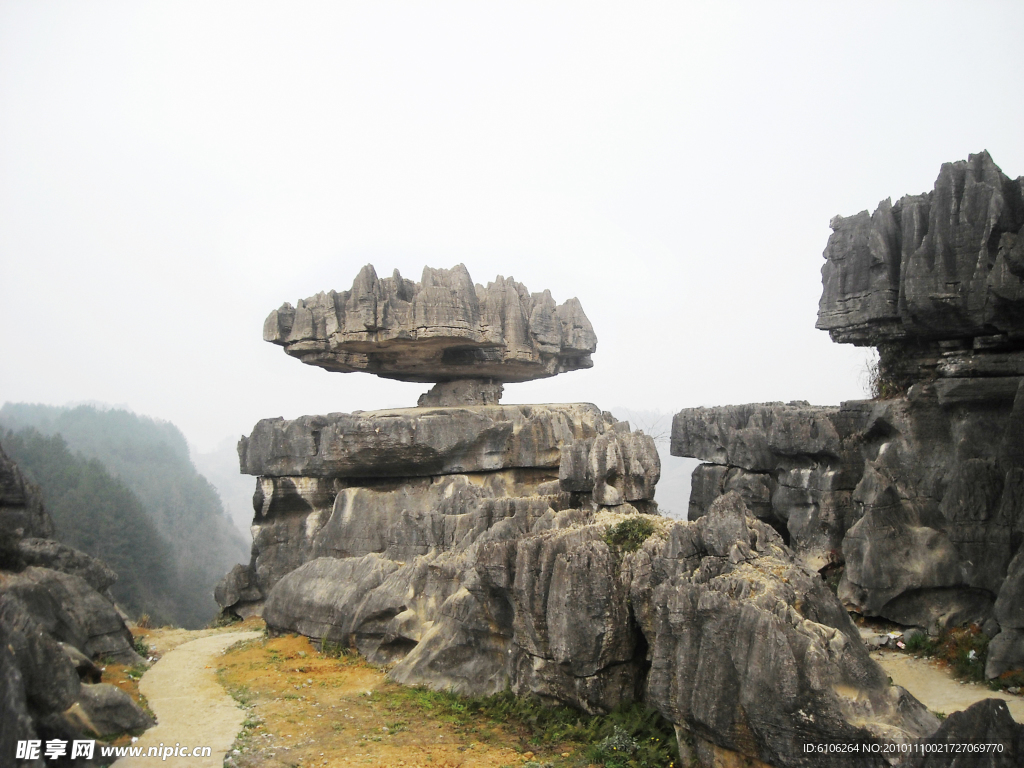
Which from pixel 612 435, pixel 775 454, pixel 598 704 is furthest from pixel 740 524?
pixel 775 454

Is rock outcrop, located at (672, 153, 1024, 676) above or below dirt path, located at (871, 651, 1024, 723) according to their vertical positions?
above

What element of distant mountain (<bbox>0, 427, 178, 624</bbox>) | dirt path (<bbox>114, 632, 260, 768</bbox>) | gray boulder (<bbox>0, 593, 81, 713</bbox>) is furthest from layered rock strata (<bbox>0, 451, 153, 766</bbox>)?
distant mountain (<bbox>0, 427, 178, 624</bbox>)

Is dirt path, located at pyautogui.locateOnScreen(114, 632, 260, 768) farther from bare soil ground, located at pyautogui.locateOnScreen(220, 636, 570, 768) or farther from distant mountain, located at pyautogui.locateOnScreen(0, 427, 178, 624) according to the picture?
distant mountain, located at pyautogui.locateOnScreen(0, 427, 178, 624)

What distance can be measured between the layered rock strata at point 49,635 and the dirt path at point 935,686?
9.74 meters

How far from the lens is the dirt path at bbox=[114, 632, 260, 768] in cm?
879

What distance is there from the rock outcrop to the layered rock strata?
37.0 ft

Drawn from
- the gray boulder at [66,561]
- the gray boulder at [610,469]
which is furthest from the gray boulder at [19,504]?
the gray boulder at [610,469]

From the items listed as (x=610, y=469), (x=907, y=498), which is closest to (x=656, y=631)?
(x=610, y=469)

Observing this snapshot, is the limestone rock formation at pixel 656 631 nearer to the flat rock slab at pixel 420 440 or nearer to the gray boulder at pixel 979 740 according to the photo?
the gray boulder at pixel 979 740

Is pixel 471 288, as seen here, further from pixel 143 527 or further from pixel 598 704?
pixel 143 527

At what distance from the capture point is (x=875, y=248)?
1384 cm

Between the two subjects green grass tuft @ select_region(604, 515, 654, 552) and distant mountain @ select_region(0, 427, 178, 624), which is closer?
green grass tuft @ select_region(604, 515, 654, 552)

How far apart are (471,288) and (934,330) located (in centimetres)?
980

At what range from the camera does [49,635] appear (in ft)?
27.1
